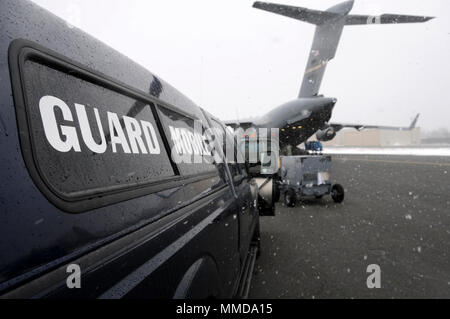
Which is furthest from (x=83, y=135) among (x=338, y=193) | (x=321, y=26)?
(x=321, y=26)

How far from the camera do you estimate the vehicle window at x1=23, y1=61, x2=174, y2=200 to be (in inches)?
29.5

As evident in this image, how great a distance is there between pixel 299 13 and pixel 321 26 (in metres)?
1.66

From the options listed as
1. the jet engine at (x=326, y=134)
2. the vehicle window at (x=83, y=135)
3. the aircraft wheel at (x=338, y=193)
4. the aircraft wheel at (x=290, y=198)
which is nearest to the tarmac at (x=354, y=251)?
the aircraft wheel at (x=290, y=198)

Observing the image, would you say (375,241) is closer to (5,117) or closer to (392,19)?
(5,117)

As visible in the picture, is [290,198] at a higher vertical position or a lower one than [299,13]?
lower

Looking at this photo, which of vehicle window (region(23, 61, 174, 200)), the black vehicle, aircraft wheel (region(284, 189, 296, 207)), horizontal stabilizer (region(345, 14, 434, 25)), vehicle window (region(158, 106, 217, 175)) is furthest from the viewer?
horizontal stabilizer (region(345, 14, 434, 25))

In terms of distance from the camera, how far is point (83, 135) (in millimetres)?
879

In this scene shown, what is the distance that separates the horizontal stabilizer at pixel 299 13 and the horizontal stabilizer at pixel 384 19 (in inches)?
108

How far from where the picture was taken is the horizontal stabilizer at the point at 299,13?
16297mm

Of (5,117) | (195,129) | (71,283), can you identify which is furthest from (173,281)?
(195,129)

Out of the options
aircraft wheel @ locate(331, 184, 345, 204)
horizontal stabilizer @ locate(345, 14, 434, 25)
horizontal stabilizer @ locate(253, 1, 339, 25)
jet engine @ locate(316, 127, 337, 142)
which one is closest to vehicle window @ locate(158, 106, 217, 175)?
aircraft wheel @ locate(331, 184, 345, 204)

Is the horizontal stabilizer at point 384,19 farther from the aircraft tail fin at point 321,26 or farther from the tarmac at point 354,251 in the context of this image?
the tarmac at point 354,251

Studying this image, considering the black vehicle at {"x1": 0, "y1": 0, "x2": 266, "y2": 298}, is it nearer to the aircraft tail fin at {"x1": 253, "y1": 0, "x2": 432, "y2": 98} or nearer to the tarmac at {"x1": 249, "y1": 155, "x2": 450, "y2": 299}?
the tarmac at {"x1": 249, "y1": 155, "x2": 450, "y2": 299}

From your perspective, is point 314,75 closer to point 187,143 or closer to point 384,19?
point 384,19
